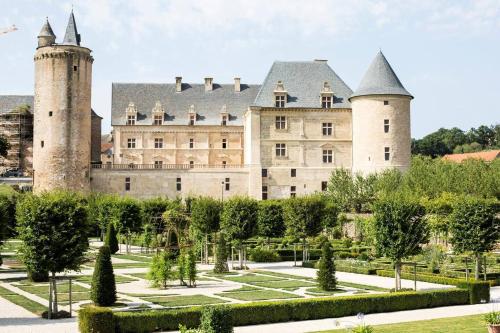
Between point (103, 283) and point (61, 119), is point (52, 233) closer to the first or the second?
point (103, 283)

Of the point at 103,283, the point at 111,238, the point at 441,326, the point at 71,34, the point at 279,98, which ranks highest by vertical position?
the point at 71,34

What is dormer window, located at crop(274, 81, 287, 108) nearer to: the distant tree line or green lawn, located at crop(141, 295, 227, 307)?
green lawn, located at crop(141, 295, 227, 307)

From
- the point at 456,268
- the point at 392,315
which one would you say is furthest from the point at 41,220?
the point at 456,268

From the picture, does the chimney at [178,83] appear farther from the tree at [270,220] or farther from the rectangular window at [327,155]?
the tree at [270,220]

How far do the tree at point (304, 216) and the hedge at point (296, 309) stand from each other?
12.8 m

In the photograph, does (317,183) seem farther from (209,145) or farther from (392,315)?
(392,315)

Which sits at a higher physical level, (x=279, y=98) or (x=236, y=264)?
(x=279, y=98)

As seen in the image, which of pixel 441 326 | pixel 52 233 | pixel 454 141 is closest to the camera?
pixel 441 326

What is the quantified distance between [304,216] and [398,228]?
10902 millimetres

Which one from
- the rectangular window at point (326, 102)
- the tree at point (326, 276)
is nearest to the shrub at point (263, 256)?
the tree at point (326, 276)

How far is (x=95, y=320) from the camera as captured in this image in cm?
1638

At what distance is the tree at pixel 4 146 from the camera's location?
66.2 metres

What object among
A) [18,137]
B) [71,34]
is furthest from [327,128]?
[18,137]

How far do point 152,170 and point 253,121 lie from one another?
965 cm
